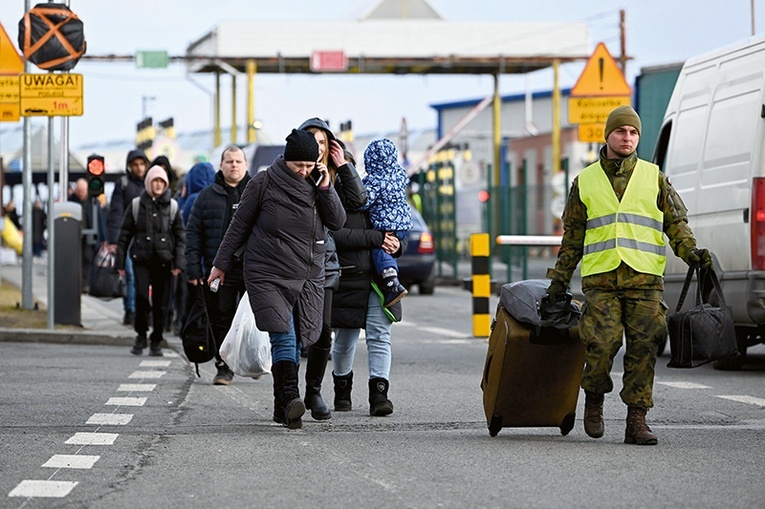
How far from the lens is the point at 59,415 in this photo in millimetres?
10031

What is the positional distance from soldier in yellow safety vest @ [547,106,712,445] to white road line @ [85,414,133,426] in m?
2.66

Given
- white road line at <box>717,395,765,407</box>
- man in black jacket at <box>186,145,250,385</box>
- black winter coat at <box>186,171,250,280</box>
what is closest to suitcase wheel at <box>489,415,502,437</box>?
white road line at <box>717,395,765,407</box>

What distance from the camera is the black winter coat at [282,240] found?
943 centimetres

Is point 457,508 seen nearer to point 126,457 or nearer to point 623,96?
point 126,457

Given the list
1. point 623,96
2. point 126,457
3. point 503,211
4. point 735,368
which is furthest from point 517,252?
point 126,457

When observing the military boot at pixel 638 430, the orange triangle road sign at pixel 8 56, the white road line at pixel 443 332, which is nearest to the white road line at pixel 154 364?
the white road line at pixel 443 332

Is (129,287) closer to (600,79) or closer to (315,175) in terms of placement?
(600,79)

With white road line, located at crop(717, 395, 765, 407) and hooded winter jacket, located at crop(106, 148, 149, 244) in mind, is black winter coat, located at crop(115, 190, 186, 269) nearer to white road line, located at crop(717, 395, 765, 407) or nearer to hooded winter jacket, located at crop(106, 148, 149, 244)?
hooded winter jacket, located at crop(106, 148, 149, 244)

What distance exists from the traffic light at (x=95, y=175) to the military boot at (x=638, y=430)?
11934 millimetres

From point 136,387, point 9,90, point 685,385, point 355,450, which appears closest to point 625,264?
point 355,450

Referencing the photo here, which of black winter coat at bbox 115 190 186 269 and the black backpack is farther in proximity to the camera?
black winter coat at bbox 115 190 186 269

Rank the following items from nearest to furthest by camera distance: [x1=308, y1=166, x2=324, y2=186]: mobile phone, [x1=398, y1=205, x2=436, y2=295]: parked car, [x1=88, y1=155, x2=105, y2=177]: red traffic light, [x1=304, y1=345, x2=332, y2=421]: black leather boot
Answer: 1. [x1=308, y1=166, x2=324, y2=186]: mobile phone
2. [x1=304, y1=345, x2=332, y2=421]: black leather boot
3. [x1=88, y1=155, x2=105, y2=177]: red traffic light
4. [x1=398, y1=205, x2=436, y2=295]: parked car

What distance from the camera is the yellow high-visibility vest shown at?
871 centimetres

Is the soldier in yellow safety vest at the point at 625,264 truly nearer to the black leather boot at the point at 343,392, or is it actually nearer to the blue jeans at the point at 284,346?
the blue jeans at the point at 284,346
